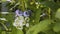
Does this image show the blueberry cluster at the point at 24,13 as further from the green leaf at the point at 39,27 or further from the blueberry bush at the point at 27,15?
the green leaf at the point at 39,27

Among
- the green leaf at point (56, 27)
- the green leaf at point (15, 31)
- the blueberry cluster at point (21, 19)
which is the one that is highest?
the blueberry cluster at point (21, 19)

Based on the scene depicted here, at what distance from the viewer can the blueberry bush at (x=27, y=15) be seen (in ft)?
3.47

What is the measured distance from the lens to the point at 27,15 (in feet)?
3.52

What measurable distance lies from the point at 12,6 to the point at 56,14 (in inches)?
13.6

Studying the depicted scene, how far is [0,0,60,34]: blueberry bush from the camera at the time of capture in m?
1.06

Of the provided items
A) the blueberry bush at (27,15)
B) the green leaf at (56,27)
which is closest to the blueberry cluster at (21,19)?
the blueberry bush at (27,15)

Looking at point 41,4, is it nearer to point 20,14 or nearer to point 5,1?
point 20,14

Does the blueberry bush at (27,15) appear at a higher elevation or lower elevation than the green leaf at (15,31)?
higher

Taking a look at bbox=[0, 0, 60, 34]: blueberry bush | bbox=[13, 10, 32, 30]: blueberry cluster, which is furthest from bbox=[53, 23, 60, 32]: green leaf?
bbox=[13, 10, 32, 30]: blueberry cluster

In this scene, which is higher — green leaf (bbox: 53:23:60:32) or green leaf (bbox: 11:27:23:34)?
green leaf (bbox: 53:23:60:32)

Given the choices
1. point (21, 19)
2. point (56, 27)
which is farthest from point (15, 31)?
point (56, 27)

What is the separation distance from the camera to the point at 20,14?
3.53ft

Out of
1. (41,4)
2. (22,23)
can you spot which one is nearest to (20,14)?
(22,23)

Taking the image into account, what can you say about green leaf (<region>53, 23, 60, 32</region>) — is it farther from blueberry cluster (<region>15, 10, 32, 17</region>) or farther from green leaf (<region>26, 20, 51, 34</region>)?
blueberry cluster (<region>15, 10, 32, 17</region>)
